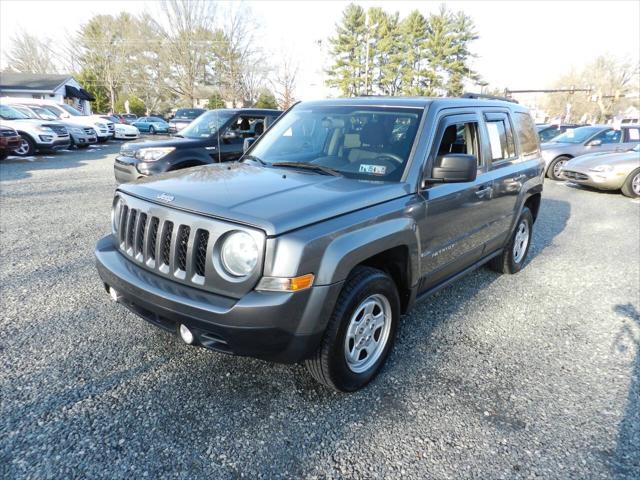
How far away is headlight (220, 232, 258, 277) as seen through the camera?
2199mm

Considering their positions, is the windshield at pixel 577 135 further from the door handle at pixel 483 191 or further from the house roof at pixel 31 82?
the house roof at pixel 31 82

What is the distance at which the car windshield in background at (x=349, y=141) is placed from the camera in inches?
120

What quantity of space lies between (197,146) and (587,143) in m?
11.7

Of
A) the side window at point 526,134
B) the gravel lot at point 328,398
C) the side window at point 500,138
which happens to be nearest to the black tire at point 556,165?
the side window at point 526,134

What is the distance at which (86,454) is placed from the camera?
7.10 ft

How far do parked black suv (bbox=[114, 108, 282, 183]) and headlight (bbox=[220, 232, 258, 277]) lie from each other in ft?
15.1

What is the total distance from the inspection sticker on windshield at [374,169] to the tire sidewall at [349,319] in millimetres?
760

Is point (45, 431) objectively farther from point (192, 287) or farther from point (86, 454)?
point (192, 287)

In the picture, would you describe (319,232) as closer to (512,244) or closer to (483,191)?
(483,191)

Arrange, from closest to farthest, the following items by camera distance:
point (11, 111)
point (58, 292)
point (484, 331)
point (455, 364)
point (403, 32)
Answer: point (455, 364) → point (484, 331) → point (58, 292) → point (11, 111) → point (403, 32)

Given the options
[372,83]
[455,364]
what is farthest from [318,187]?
[372,83]

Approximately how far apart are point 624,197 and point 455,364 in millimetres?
10256

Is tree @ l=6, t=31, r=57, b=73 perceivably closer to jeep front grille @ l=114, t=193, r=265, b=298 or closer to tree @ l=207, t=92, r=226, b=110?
tree @ l=207, t=92, r=226, b=110

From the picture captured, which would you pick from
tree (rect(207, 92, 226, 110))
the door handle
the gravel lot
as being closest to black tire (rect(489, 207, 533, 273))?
the gravel lot
